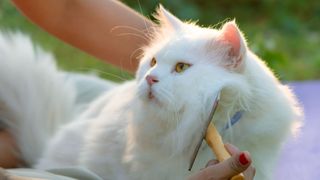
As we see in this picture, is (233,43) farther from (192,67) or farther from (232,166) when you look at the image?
(232,166)

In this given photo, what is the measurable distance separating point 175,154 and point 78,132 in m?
0.35

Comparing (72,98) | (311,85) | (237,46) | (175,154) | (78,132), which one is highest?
(311,85)

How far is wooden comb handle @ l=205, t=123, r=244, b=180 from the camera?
1.00 meters

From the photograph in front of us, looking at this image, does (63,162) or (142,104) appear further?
(63,162)

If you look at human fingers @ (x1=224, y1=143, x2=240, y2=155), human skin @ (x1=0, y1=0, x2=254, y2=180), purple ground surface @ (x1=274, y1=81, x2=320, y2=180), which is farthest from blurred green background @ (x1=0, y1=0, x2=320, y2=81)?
human fingers @ (x1=224, y1=143, x2=240, y2=155)

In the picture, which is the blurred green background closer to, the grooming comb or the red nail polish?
the grooming comb

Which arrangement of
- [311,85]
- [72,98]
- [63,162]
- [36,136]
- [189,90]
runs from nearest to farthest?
[189,90], [63,162], [36,136], [72,98], [311,85]

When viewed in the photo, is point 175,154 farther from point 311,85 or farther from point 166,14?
point 311,85

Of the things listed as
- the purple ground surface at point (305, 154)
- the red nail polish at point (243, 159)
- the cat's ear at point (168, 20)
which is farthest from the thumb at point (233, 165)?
the purple ground surface at point (305, 154)

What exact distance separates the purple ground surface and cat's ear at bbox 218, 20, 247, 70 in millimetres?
358

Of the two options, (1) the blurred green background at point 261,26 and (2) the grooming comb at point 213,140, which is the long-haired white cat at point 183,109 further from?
(1) the blurred green background at point 261,26

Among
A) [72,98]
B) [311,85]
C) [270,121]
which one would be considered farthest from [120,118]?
[311,85]

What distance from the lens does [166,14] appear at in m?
1.25

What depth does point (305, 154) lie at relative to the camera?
1.78 meters
